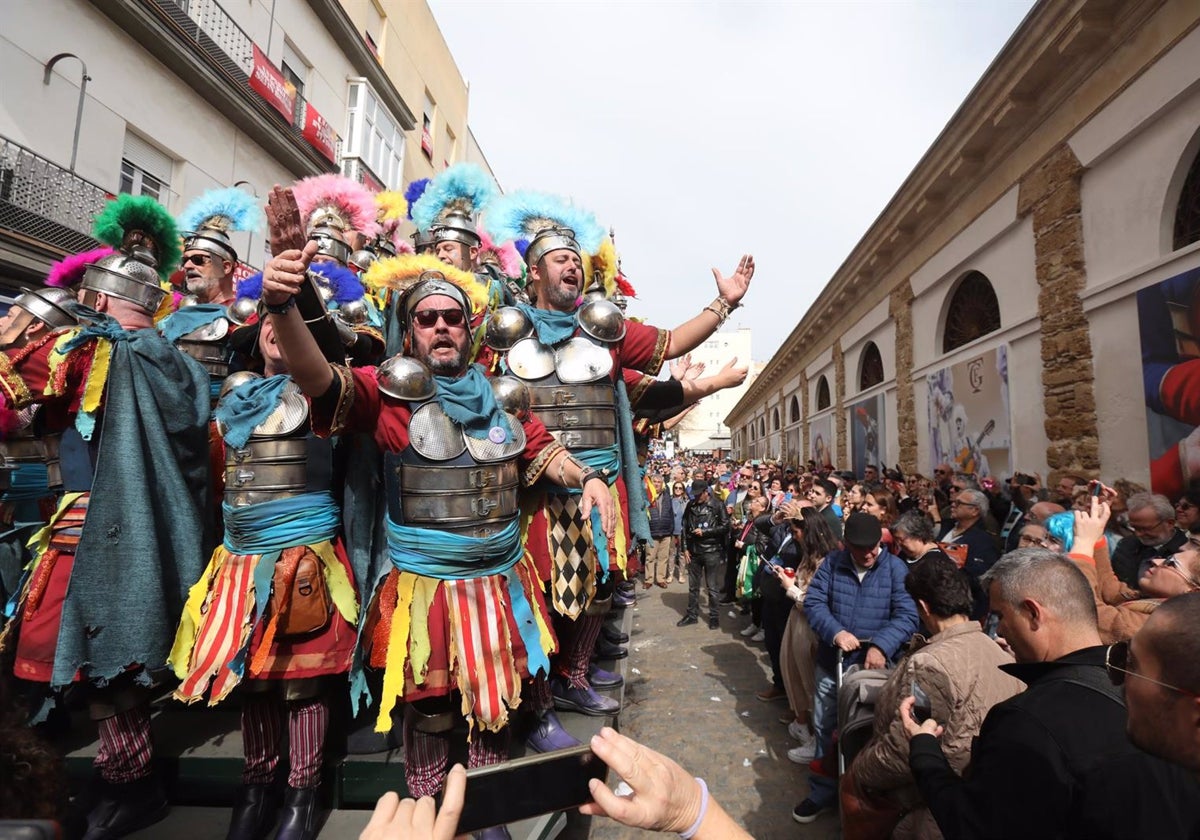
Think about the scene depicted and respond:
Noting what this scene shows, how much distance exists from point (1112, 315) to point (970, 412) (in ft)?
9.76

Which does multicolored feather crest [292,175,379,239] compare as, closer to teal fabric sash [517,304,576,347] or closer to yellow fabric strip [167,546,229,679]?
teal fabric sash [517,304,576,347]

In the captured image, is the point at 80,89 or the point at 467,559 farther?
the point at 80,89

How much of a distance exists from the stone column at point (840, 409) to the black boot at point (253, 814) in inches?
618

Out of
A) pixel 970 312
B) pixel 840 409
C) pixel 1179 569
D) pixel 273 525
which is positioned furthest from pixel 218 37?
pixel 840 409

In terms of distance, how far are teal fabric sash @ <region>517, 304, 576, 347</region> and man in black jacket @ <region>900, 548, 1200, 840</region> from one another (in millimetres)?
2226

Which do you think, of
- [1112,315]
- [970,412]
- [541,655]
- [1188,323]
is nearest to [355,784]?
[541,655]

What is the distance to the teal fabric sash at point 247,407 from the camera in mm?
2426

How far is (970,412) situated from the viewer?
30.0 ft

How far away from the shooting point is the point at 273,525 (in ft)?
7.85

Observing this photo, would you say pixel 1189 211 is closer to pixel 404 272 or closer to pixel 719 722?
pixel 719 722

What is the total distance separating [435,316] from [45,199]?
930 centimetres

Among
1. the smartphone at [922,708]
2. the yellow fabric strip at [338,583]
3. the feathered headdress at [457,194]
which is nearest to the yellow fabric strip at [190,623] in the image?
the yellow fabric strip at [338,583]

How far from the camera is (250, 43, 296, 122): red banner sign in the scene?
12.1 metres

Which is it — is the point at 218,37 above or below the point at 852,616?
above
